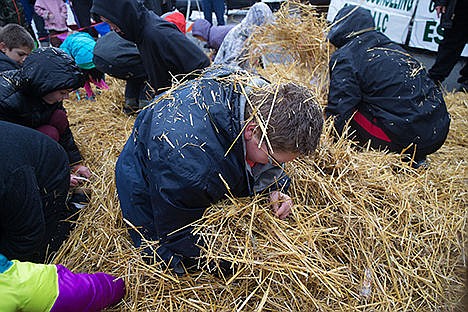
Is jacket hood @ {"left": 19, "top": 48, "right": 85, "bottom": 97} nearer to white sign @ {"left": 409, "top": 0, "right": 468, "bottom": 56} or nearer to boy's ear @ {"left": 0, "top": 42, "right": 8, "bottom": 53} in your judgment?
boy's ear @ {"left": 0, "top": 42, "right": 8, "bottom": 53}

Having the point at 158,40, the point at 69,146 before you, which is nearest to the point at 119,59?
the point at 158,40

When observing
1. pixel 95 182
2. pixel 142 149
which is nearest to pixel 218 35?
pixel 95 182

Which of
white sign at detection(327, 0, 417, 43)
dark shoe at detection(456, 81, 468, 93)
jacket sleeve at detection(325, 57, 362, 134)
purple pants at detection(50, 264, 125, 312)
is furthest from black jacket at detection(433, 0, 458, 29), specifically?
purple pants at detection(50, 264, 125, 312)

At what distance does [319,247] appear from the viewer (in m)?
1.81

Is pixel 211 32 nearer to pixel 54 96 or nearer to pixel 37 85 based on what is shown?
pixel 54 96

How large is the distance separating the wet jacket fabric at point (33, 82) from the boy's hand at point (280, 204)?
1590mm

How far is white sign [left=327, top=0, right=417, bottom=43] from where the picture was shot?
21.3 ft

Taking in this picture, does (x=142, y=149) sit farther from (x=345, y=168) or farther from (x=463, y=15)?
(x=463, y=15)

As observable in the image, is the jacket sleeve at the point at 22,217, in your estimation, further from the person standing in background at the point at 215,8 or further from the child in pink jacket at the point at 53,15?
the person standing in background at the point at 215,8

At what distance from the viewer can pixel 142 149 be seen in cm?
173

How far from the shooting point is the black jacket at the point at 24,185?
1587mm

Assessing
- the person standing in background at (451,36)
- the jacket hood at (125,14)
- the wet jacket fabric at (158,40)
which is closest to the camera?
the jacket hood at (125,14)

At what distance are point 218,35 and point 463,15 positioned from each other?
3.39m

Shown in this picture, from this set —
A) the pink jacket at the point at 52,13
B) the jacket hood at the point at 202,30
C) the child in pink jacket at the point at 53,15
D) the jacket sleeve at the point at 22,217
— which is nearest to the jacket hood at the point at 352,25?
the jacket hood at the point at 202,30
